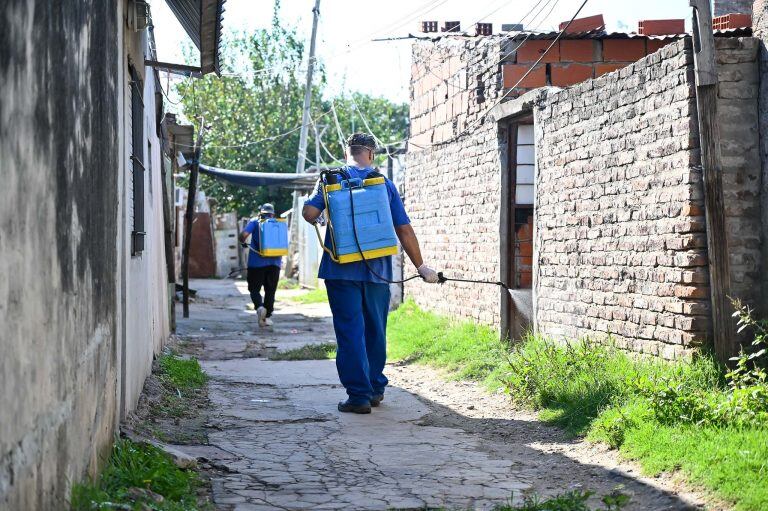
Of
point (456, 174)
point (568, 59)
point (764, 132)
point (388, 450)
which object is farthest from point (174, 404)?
point (568, 59)

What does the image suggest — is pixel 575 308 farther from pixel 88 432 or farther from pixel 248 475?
pixel 88 432

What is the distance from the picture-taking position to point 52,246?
9.93 ft

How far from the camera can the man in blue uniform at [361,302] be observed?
6.79 m

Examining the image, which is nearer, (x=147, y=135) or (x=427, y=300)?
(x=147, y=135)

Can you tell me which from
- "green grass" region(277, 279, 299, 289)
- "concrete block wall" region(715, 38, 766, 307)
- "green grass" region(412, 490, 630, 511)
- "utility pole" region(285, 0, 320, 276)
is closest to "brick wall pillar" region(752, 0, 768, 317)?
"concrete block wall" region(715, 38, 766, 307)

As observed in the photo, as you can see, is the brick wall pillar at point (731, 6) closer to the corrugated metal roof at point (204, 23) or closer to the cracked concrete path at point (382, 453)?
the cracked concrete path at point (382, 453)

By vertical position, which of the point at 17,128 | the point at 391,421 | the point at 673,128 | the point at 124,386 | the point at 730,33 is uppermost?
the point at 730,33

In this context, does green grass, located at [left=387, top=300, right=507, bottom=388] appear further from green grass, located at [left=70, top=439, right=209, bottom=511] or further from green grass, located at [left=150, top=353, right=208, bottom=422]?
green grass, located at [left=70, top=439, right=209, bottom=511]

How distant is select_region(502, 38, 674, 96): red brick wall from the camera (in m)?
10.3

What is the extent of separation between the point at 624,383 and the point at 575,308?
171cm

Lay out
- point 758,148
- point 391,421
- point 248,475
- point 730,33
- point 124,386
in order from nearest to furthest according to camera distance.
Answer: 1. point 248,475
2. point 124,386
3. point 758,148
4. point 391,421
5. point 730,33

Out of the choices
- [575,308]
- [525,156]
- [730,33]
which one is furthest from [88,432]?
[525,156]

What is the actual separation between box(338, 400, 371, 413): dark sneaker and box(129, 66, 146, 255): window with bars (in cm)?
174

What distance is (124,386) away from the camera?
546 centimetres
